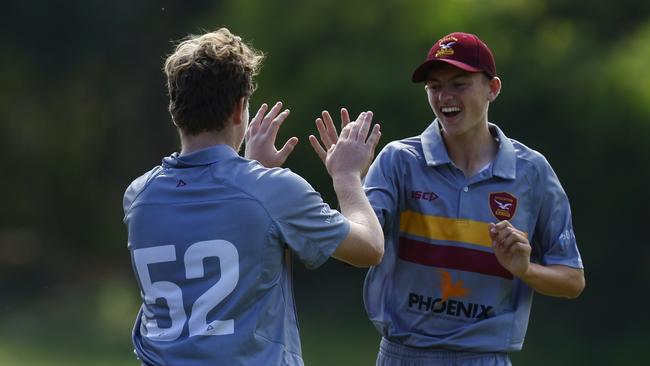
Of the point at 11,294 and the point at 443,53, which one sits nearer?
the point at 443,53

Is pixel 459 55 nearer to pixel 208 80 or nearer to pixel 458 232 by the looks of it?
pixel 458 232

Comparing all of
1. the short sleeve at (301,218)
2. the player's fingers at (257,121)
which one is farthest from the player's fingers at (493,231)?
the player's fingers at (257,121)

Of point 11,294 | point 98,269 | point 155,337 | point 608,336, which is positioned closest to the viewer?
point 155,337

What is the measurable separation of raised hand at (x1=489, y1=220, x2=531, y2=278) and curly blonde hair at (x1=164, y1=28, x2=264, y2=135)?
1.11 m

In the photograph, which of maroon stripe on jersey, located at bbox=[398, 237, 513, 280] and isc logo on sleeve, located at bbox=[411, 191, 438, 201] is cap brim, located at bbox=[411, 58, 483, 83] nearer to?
isc logo on sleeve, located at bbox=[411, 191, 438, 201]

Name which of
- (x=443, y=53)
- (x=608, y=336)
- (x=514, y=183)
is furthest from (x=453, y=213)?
(x=608, y=336)

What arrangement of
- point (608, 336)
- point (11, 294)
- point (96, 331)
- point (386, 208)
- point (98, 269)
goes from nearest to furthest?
1. point (386, 208)
2. point (608, 336)
3. point (96, 331)
4. point (11, 294)
5. point (98, 269)

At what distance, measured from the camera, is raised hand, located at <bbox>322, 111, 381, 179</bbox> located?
158 inches

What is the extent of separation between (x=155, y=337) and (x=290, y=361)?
1.38 ft

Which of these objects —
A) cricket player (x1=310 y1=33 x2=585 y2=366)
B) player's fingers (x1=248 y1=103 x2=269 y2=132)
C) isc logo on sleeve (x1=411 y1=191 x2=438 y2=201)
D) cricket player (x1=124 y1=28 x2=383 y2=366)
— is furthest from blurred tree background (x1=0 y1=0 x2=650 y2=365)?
cricket player (x1=124 y1=28 x2=383 y2=366)

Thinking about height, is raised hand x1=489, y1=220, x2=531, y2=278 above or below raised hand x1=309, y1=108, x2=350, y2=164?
below

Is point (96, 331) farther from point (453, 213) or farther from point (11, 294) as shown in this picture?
point (453, 213)

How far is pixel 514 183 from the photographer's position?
186 inches

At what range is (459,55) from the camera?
4.68 m
